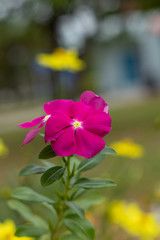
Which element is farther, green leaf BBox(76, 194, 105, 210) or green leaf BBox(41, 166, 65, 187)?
green leaf BBox(76, 194, 105, 210)

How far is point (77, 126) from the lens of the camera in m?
0.51

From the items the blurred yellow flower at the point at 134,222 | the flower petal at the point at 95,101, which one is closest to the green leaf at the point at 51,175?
the flower petal at the point at 95,101

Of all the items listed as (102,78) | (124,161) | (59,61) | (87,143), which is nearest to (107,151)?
(87,143)

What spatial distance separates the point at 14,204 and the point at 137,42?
502 inches

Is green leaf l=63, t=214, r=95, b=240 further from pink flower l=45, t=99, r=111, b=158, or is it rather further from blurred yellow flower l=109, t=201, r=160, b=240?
blurred yellow flower l=109, t=201, r=160, b=240

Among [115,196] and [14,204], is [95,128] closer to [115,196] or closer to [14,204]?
[14,204]

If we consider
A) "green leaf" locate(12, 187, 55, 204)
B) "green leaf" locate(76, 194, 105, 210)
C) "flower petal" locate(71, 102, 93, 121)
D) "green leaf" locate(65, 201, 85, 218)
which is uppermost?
"flower petal" locate(71, 102, 93, 121)

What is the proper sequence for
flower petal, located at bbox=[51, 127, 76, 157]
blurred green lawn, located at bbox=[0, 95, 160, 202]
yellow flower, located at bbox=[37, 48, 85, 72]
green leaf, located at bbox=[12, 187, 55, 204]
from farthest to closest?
yellow flower, located at bbox=[37, 48, 85, 72] → blurred green lawn, located at bbox=[0, 95, 160, 202] → green leaf, located at bbox=[12, 187, 55, 204] → flower petal, located at bbox=[51, 127, 76, 157]

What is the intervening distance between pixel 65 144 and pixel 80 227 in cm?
17

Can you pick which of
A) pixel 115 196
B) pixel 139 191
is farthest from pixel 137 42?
pixel 115 196

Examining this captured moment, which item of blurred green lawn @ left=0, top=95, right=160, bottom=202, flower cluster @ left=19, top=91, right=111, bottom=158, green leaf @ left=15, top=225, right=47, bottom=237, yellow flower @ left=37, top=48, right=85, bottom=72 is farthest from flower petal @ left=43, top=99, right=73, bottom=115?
yellow flower @ left=37, top=48, right=85, bottom=72

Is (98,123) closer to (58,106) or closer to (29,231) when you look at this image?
(58,106)

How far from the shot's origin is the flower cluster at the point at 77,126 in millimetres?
484

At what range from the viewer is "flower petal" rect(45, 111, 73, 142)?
487 millimetres
